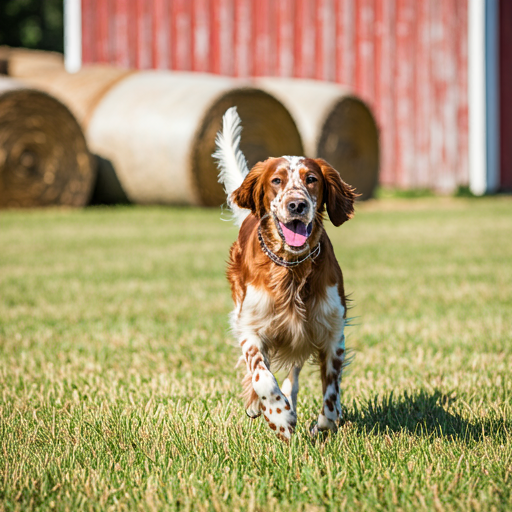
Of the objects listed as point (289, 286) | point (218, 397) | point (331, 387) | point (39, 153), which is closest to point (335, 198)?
point (289, 286)

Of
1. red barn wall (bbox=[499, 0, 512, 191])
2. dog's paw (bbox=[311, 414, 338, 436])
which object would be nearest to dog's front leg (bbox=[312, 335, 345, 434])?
dog's paw (bbox=[311, 414, 338, 436])

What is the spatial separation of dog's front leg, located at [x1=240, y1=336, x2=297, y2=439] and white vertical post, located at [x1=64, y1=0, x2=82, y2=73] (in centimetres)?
1634

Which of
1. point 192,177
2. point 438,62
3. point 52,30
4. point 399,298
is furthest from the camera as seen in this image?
point 52,30

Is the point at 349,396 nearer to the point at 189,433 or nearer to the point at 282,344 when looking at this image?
the point at 282,344

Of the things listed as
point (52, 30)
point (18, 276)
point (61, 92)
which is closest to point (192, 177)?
point (61, 92)

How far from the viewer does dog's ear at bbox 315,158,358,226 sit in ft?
8.56

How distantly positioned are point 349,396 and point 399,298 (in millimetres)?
2216

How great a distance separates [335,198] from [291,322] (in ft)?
1.43

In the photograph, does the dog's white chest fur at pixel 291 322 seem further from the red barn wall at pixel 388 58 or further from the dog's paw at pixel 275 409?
the red barn wall at pixel 388 58

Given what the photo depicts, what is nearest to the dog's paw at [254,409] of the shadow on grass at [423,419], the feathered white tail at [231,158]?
the shadow on grass at [423,419]

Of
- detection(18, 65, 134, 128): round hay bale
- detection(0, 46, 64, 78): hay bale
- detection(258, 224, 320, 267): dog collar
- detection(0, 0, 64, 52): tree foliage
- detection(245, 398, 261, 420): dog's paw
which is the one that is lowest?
detection(245, 398, 261, 420): dog's paw

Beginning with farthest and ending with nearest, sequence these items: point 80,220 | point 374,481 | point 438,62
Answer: point 438,62 → point 80,220 → point 374,481

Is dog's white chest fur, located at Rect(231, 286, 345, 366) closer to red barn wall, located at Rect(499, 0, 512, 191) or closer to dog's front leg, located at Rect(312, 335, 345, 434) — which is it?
dog's front leg, located at Rect(312, 335, 345, 434)

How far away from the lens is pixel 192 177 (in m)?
11.2
